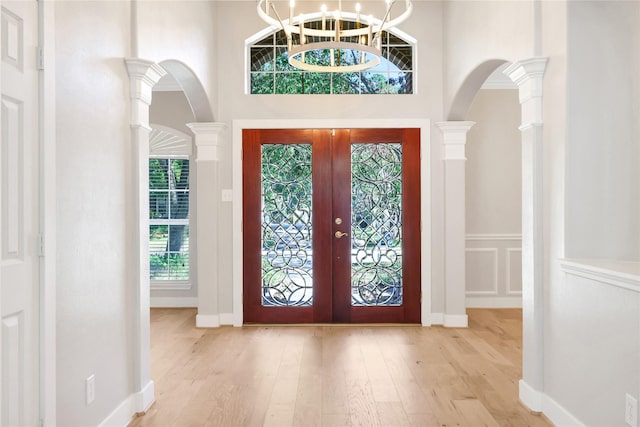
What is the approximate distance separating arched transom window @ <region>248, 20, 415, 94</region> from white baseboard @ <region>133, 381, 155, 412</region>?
3300 millimetres

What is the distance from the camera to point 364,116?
17.2 feet

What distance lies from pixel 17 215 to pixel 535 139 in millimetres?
2743

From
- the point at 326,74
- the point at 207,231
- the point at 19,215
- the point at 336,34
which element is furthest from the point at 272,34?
the point at 19,215

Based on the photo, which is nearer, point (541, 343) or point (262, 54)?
point (541, 343)

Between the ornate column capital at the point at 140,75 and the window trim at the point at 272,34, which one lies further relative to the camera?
the window trim at the point at 272,34

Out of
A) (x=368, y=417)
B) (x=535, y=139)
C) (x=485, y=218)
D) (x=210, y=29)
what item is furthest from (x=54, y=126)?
(x=485, y=218)

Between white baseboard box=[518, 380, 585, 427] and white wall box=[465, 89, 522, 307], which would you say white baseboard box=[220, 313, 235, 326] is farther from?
white baseboard box=[518, 380, 585, 427]

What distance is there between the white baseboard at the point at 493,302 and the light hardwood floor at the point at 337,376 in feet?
2.53

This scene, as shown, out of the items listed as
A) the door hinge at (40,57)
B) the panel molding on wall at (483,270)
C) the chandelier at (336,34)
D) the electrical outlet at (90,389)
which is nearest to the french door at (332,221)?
the chandelier at (336,34)

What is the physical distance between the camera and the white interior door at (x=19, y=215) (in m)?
1.82

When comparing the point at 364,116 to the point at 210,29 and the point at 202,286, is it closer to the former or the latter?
the point at 210,29

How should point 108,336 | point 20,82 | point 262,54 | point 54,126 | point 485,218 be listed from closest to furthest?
1. point 20,82
2. point 54,126
3. point 108,336
4. point 262,54
5. point 485,218

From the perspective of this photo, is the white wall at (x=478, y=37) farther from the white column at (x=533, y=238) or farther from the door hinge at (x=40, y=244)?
the door hinge at (x=40, y=244)

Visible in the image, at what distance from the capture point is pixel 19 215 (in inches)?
75.0
